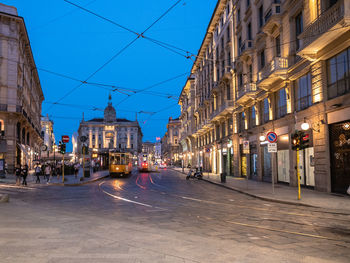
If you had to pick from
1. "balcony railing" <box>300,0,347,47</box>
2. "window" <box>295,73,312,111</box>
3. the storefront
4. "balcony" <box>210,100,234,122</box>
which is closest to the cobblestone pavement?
"balcony railing" <box>300,0,347,47</box>

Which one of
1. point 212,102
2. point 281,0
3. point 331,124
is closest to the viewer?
point 331,124

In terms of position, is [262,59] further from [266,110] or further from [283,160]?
[283,160]

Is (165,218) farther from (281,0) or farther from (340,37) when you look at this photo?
(281,0)

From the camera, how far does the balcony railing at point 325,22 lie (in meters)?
13.6

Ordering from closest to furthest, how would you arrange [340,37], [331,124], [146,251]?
[146,251]
[340,37]
[331,124]

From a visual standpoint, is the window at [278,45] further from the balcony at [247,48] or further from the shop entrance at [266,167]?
the shop entrance at [266,167]

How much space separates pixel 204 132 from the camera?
5062 cm

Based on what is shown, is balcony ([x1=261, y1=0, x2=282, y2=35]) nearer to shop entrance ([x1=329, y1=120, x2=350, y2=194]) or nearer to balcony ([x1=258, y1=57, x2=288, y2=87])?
balcony ([x1=258, y1=57, x2=288, y2=87])

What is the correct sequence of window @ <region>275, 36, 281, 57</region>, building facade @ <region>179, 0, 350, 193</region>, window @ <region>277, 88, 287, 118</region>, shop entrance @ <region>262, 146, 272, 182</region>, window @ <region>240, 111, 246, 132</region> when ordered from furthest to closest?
1. window @ <region>240, 111, 246, 132</region>
2. shop entrance @ <region>262, 146, 272, 182</region>
3. window @ <region>275, 36, 281, 57</region>
4. window @ <region>277, 88, 287, 118</region>
5. building facade @ <region>179, 0, 350, 193</region>

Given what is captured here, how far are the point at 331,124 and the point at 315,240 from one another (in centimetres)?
1096

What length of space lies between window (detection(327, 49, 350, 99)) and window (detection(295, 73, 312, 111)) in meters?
2.02

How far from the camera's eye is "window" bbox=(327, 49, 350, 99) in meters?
14.8

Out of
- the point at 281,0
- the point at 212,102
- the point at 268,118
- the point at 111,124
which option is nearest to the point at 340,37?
the point at 281,0

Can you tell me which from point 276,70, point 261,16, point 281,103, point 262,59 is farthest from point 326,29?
point 261,16
